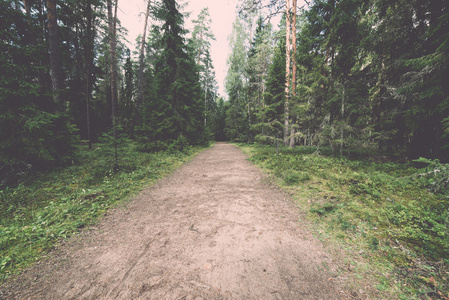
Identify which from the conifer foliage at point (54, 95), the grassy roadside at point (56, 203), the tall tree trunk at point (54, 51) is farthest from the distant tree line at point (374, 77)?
the grassy roadside at point (56, 203)

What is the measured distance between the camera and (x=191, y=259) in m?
2.79

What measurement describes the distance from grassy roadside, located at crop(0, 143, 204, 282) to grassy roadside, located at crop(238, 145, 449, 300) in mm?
5524

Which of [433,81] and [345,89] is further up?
[345,89]

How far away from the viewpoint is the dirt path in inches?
87.0

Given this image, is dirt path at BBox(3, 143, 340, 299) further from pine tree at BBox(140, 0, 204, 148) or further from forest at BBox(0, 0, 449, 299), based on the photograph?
pine tree at BBox(140, 0, 204, 148)

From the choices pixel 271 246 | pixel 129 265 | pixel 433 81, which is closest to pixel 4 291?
pixel 129 265

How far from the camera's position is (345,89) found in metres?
8.29

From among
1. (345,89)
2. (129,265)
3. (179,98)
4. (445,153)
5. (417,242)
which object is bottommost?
(129,265)

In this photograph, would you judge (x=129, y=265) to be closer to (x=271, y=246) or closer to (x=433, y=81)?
(x=271, y=246)

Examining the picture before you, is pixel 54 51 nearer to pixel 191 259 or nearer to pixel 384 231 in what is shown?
pixel 191 259

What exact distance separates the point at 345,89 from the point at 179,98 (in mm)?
12358

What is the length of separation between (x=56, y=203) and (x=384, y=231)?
27.4 ft

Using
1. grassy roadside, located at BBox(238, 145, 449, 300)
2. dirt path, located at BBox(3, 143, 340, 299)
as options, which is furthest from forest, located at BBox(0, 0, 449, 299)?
dirt path, located at BBox(3, 143, 340, 299)

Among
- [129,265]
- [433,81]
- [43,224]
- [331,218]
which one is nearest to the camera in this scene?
[129,265]
